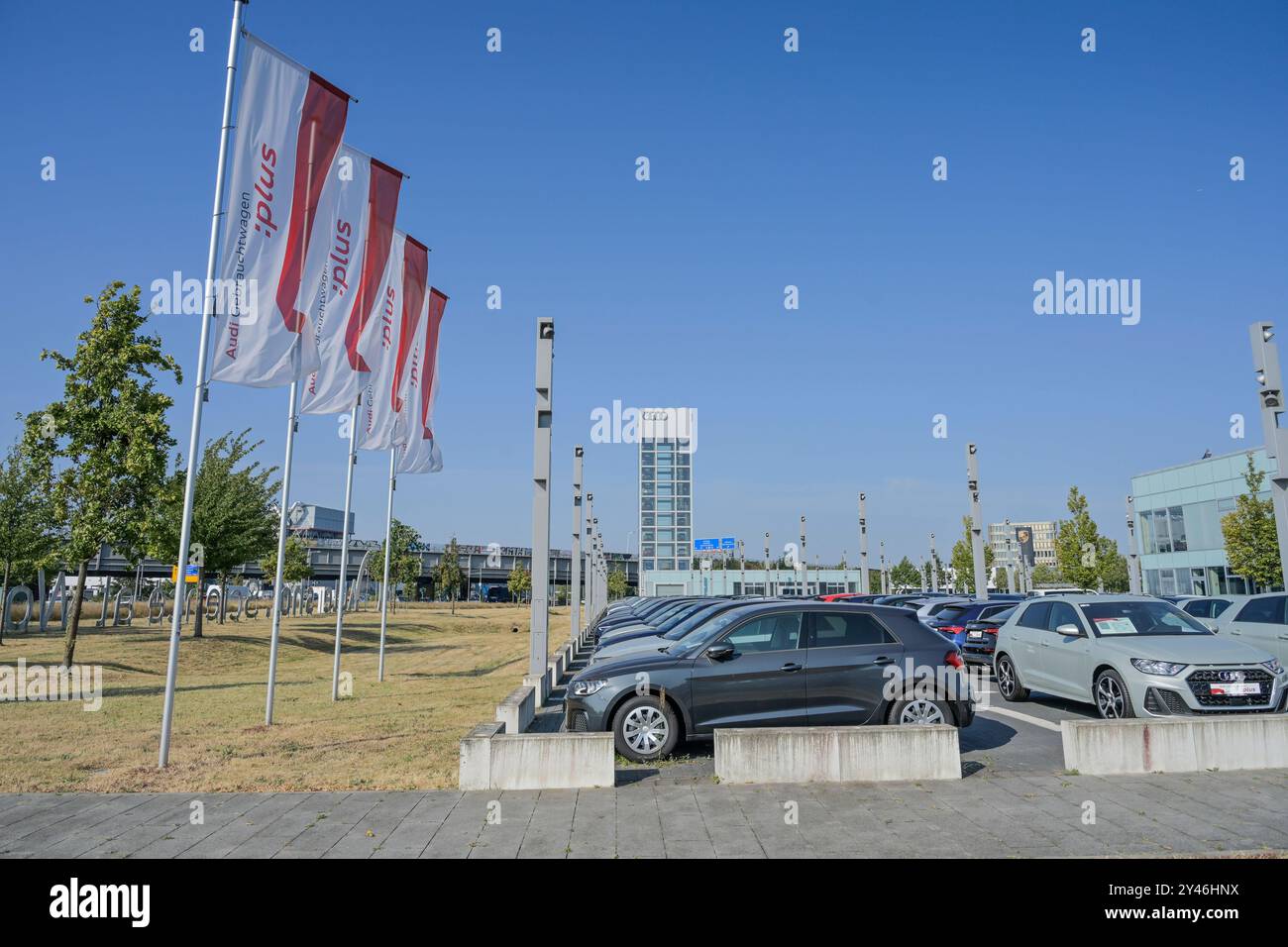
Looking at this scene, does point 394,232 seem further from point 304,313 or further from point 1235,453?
point 1235,453

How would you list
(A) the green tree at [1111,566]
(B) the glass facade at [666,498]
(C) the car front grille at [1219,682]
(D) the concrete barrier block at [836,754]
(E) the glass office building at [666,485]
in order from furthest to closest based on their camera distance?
(B) the glass facade at [666,498] → (E) the glass office building at [666,485] → (A) the green tree at [1111,566] → (C) the car front grille at [1219,682] → (D) the concrete barrier block at [836,754]

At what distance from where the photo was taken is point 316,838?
19.7ft

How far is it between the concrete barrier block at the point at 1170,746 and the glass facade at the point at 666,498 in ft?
389

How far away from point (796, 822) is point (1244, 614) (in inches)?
397

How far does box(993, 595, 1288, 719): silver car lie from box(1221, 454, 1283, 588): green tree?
28685 mm

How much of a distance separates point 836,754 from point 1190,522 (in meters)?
48.8

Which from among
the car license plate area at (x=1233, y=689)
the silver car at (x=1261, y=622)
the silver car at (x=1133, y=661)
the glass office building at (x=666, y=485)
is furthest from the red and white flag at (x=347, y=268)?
the glass office building at (x=666, y=485)

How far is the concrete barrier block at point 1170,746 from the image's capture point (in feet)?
25.4

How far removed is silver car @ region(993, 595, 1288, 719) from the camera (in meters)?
8.75

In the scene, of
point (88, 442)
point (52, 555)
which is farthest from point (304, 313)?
point (52, 555)

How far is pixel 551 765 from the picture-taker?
24.4 ft

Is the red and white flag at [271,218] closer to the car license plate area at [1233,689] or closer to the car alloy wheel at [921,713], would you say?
the car alloy wheel at [921,713]

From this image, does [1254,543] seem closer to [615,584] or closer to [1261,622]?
[1261,622]
